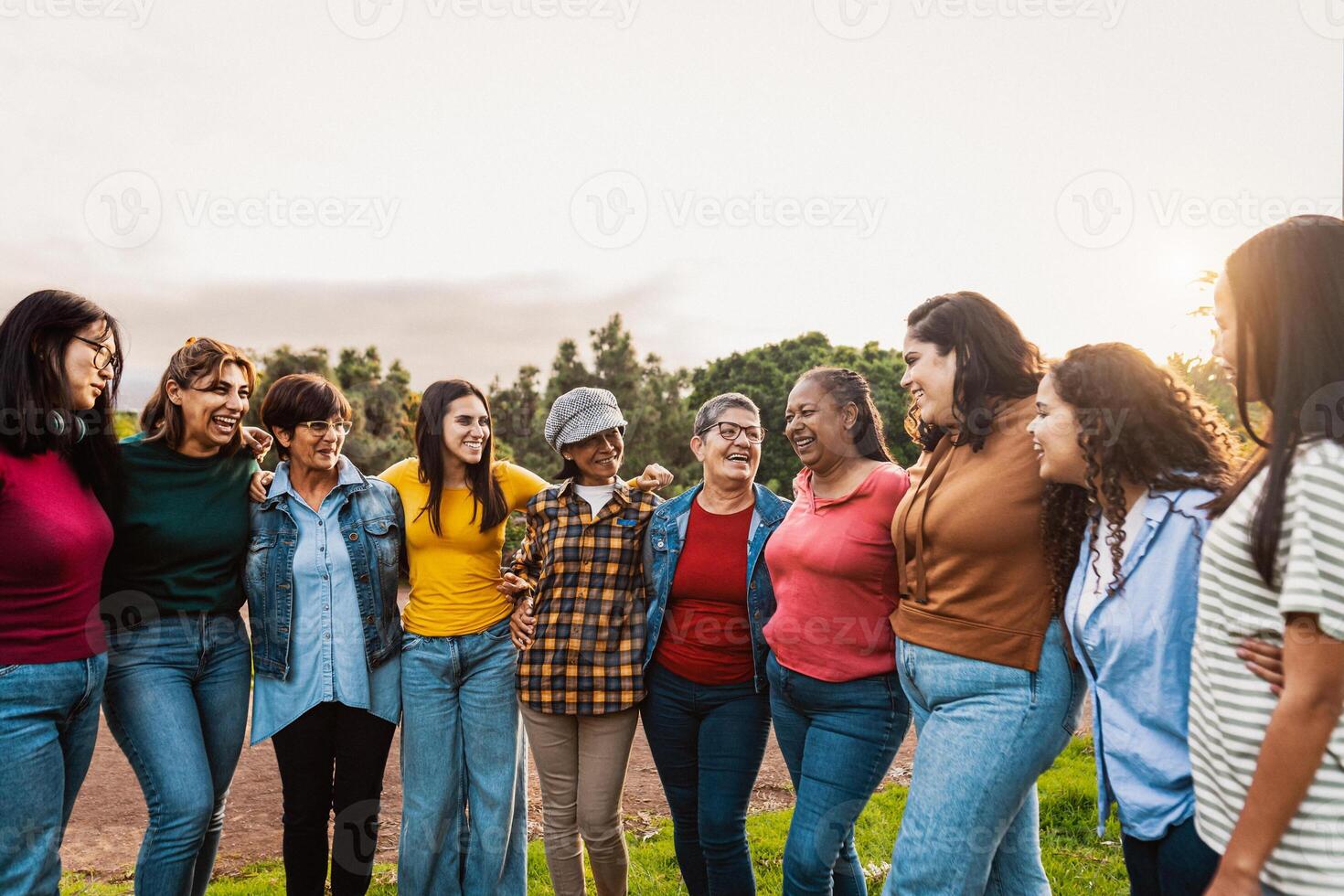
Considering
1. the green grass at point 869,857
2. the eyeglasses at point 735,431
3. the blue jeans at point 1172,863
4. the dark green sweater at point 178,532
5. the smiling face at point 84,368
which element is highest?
the smiling face at point 84,368

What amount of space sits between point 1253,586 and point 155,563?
3.63 meters

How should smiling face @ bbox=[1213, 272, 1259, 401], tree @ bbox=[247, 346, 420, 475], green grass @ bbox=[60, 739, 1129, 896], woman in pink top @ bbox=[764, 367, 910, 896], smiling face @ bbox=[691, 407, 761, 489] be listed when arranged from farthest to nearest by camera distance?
tree @ bbox=[247, 346, 420, 475], green grass @ bbox=[60, 739, 1129, 896], smiling face @ bbox=[691, 407, 761, 489], woman in pink top @ bbox=[764, 367, 910, 896], smiling face @ bbox=[1213, 272, 1259, 401]

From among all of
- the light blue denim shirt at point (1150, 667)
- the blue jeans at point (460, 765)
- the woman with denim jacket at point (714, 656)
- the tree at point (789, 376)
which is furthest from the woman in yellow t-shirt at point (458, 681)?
the tree at point (789, 376)

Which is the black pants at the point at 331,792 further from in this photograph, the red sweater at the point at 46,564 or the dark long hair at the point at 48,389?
the dark long hair at the point at 48,389

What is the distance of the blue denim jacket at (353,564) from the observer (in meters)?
3.66

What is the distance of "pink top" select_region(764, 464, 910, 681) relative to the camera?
316cm

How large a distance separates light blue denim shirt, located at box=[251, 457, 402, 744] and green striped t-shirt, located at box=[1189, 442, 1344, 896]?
2981 millimetres

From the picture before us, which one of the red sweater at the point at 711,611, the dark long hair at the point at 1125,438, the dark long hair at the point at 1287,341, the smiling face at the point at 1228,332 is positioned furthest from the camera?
the red sweater at the point at 711,611

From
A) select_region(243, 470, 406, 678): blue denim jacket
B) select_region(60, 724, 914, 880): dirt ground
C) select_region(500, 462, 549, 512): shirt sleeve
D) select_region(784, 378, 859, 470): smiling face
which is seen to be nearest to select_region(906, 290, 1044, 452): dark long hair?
select_region(784, 378, 859, 470): smiling face

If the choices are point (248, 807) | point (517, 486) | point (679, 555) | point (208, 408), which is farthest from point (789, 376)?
point (208, 408)

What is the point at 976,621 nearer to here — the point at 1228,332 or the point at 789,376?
the point at 1228,332

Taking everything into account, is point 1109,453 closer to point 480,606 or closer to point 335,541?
point 480,606

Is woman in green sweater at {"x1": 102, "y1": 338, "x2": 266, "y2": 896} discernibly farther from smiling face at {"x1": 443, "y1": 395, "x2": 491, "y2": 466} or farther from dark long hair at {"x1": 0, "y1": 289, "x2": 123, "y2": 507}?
smiling face at {"x1": 443, "y1": 395, "x2": 491, "y2": 466}

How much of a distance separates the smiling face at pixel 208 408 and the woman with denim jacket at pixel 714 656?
71.5 inches
